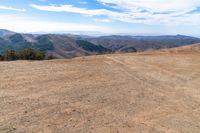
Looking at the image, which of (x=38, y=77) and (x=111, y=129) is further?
(x=38, y=77)

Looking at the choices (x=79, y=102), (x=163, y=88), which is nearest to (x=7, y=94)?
(x=79, y=102)

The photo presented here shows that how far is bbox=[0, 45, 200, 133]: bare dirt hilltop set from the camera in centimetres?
788

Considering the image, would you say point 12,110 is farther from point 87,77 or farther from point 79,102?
point 87,77

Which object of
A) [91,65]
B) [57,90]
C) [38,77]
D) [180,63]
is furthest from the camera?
[180,63]

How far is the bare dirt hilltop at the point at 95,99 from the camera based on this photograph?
7.88 m

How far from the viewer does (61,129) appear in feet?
24.0

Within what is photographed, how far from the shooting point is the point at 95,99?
10273 mm

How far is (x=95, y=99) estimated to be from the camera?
10273mm

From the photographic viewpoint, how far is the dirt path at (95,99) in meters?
7.90

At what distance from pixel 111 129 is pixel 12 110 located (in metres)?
2.94

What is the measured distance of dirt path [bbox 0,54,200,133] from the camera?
25.9ft

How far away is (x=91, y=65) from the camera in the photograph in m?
16.7

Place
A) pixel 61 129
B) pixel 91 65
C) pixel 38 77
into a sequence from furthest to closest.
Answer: pixel 91 65, pixel 38 77, pixel 61 129

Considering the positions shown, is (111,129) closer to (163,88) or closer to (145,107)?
(145,107)
